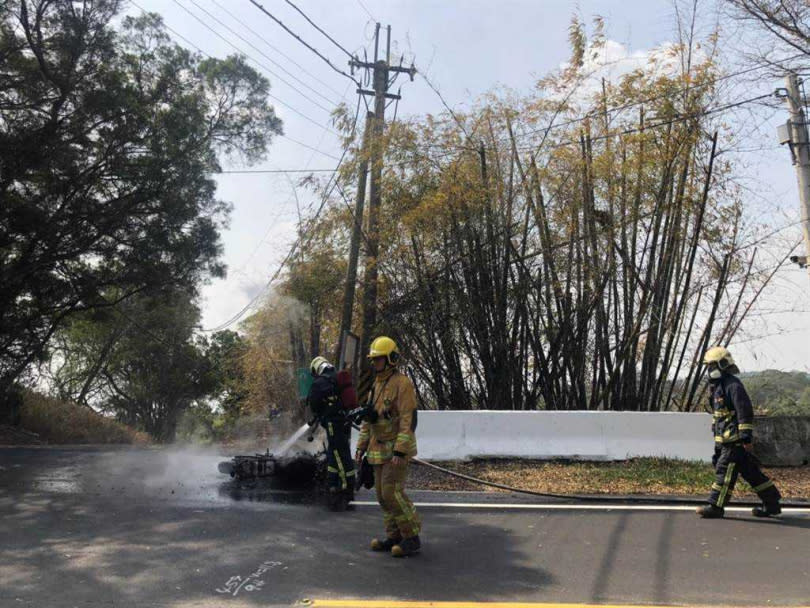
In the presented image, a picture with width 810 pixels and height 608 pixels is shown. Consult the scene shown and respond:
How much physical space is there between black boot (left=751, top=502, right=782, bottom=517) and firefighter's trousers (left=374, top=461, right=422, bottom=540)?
11.2 ft

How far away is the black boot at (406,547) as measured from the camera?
5325mm

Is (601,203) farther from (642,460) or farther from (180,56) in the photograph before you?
(180,56)

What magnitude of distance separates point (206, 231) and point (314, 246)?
15.3 ft

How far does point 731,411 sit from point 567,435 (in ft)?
9.67

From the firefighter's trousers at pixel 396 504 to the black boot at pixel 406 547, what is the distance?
4 cm

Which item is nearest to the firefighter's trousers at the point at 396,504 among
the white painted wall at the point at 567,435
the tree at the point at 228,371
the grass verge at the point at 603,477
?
the grass verge at the point at 603,477

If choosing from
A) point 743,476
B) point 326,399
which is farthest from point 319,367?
point 743,476

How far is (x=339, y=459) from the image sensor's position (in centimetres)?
760

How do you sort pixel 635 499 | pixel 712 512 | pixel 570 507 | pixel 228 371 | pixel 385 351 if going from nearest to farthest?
pixel 385 351 < pixel 712 512 < pixel 570 507 < pixel 635 499 < pixel 228 371

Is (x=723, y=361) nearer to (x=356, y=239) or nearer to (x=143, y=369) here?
(x=356, y=239)

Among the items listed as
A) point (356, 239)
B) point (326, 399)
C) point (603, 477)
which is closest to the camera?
point (326, 399)

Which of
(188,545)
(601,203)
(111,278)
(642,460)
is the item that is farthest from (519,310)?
(111,278)

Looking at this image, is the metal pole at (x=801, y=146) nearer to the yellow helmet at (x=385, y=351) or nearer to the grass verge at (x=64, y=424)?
the yellow helmet at (x=385, y=351)

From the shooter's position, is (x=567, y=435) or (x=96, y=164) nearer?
(x=567, y=435)
